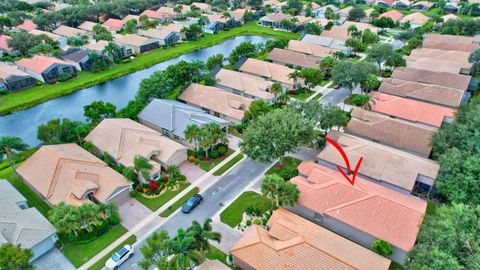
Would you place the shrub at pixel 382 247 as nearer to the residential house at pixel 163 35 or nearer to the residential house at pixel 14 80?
the residential house at pixel 14 80

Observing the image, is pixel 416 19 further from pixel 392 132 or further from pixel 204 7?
pixel 392 132

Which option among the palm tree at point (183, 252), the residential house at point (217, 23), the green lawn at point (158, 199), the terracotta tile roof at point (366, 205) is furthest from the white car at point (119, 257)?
the residential house at point (217, 23)

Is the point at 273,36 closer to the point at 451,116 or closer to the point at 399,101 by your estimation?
the point at 399,101

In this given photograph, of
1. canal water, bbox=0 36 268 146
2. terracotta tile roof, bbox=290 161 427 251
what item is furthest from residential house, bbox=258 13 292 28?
terracotta tile roof, bbox=290 161 427 251

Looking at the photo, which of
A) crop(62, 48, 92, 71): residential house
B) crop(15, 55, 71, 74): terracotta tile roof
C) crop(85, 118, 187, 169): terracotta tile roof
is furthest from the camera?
crop(62, 48, 92, 71): residential house

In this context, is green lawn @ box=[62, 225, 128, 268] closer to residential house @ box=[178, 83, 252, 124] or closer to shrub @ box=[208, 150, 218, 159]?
shrub @ box=[208, 150, 218, 159]
